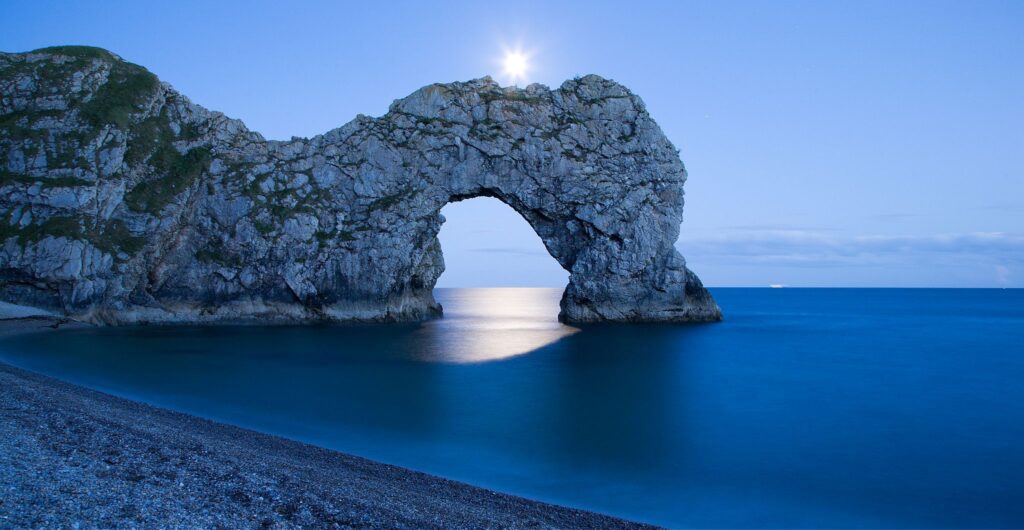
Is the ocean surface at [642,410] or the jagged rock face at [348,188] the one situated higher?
the jagged rock face at [348,188]

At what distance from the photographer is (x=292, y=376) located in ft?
85.2

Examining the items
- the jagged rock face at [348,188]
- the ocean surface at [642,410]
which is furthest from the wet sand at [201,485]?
the jagged rock face at [348,188]

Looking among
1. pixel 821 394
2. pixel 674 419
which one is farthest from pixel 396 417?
pixel 821 394

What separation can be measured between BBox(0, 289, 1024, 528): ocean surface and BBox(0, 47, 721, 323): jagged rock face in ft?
20.9

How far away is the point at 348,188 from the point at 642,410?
3429 centimetres

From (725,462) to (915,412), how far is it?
10721 mm

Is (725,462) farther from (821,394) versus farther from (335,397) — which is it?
(335,397)

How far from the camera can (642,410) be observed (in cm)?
2102

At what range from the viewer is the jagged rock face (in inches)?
1741

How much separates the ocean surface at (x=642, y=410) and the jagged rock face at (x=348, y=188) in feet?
20.9

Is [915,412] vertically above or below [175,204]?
below

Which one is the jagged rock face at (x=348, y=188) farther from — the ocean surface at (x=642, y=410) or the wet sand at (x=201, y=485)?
the wet sand at (x=201, y=485)

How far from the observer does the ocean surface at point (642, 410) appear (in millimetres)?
12953

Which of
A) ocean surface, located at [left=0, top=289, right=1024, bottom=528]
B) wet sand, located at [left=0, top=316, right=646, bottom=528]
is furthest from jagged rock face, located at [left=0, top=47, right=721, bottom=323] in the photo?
wet sand, located at [left=0, top=316, right=646, bottom=528]
